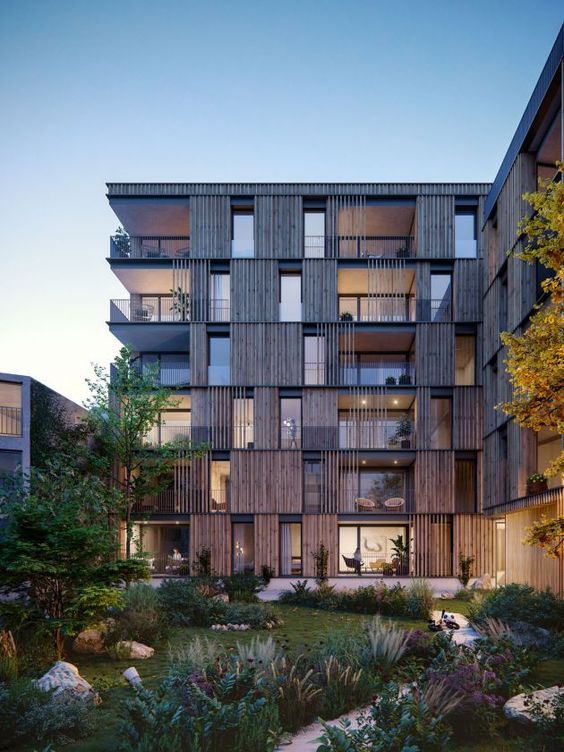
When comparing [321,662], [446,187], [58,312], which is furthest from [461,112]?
[58,312]

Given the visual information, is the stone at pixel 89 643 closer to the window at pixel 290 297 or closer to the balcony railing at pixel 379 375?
the balcony railing at pixel 379 375

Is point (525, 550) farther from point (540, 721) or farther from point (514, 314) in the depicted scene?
point (540, 721)

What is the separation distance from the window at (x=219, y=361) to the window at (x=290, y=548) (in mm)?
5666

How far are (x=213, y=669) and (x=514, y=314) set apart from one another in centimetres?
1397

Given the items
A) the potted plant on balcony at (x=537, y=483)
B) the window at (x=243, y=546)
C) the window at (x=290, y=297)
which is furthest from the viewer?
the window at (x=290, y=297)

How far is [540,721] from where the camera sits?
5.92 m

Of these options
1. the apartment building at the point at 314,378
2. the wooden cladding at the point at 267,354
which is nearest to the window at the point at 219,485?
the apartment building at the point at 314,378

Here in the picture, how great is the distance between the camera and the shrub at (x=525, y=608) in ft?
36.1

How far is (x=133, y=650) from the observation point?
32.4ft

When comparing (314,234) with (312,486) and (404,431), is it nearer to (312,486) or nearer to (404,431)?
(404,431)

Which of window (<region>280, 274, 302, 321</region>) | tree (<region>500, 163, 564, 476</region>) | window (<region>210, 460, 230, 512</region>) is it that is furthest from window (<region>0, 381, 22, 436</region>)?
tree (<region>500, 163, 564, 476</region>)

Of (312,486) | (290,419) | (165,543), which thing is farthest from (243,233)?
(165,543)

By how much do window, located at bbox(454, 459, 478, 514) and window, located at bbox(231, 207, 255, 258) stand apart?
11.0 m

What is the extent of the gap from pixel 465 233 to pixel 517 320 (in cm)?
806
